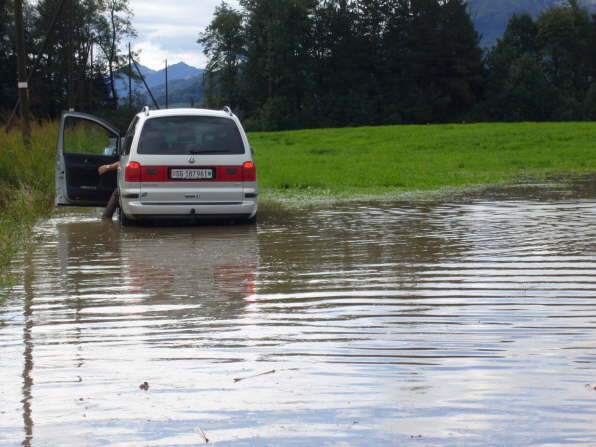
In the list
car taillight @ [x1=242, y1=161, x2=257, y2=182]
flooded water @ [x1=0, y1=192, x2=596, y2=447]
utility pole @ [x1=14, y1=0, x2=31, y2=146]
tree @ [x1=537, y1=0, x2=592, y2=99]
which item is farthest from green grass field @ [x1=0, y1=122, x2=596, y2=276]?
tree @ [x1=537, y1=0, x2=592, y2=99]

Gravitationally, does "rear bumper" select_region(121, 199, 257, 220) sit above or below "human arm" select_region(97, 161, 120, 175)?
below

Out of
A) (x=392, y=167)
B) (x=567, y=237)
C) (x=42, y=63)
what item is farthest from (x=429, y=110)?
Answer: (x=567, y=237)

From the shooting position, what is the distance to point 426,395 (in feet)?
15.3

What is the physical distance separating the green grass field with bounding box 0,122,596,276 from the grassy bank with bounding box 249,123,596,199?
3cm

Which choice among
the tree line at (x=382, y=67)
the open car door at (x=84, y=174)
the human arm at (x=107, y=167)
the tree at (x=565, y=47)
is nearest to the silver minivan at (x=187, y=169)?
the human arm at (x=107, y=167)

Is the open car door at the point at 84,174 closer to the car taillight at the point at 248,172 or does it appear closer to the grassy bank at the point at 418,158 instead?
the car taillight at the point at 248,172

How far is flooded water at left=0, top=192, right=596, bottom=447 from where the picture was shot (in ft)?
13.9

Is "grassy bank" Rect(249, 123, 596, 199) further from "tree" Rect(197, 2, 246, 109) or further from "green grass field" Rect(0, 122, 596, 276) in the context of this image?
"tree" Rect(197, 2, 246, 109)

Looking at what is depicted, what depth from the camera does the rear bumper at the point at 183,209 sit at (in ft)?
42.9

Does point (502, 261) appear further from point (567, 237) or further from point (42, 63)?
point (42, 63)

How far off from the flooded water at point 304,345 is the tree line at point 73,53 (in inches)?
3065

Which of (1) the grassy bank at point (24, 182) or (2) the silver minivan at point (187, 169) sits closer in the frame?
Answer: (2) the silver minivan at point (187, 169)

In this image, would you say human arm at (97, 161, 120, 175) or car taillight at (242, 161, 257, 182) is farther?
human arm at (97, 161, 120, 175)

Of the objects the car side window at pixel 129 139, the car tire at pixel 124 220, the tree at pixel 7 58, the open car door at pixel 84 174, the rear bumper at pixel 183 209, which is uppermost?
the tree at pixel 7 58
